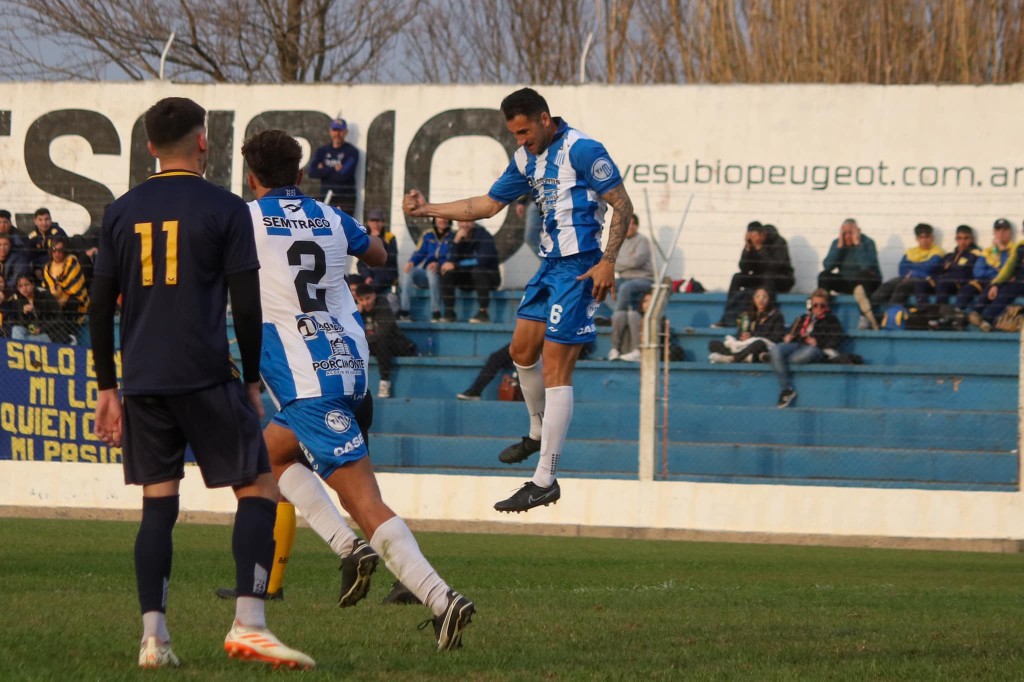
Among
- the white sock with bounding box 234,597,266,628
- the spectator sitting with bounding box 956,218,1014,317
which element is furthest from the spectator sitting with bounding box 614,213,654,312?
the white sock with bounding box 234,597,266,628

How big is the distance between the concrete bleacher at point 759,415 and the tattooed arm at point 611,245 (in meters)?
7.35

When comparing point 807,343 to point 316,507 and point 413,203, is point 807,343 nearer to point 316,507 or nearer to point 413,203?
point 413,203

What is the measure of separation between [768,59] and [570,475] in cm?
874

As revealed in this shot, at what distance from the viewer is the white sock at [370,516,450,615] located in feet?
19.1

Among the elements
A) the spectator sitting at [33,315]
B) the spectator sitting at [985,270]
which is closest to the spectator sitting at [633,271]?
the spectator sitting at [985,270]

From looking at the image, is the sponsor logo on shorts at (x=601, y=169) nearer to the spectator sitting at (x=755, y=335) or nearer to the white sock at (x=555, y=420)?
the white sock at (x=555, y=420)

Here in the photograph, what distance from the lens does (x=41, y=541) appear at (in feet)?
38.5

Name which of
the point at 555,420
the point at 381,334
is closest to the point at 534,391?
the point at 555,420

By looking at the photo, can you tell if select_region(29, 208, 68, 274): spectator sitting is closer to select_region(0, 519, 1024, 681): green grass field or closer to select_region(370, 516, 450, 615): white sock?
select_region(0, 519, 1024, 681): green grass field

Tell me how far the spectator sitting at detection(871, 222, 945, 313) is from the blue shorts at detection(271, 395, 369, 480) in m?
11.5

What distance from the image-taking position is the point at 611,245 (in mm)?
7273

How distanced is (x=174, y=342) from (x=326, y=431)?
3.30 feet

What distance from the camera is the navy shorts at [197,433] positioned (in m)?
5.22

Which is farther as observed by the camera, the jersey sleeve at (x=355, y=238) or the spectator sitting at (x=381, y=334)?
the spectator sitting at (x=381, y=334)
